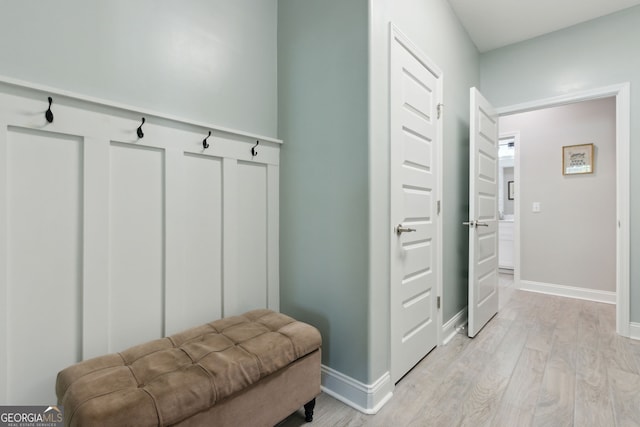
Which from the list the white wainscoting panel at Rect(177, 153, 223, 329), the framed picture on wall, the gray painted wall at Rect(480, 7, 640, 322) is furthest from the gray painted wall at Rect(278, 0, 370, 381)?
the framed picture on wall

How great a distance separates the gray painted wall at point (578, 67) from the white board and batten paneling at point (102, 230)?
2869 millimetres

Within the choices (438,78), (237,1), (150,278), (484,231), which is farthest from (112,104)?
(484,231)

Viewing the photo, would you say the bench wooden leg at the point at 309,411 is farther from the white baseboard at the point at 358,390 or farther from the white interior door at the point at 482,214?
the white interior door at the point at 482,214

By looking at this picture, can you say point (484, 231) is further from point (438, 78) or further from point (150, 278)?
point (150, 278)

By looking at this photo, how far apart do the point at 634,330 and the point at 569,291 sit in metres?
1.25

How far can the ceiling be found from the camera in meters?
2.42

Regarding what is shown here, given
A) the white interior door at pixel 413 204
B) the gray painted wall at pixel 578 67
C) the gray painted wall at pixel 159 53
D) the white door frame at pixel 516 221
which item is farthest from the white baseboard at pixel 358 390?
the white door frame at pixel 516 221

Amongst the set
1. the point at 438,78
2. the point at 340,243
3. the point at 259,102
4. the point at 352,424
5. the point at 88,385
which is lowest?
the point at 352,424

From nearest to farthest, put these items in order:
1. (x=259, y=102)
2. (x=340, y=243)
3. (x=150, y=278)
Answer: (x=150, y=278) → (x=340, y=243) → (x=259, y=102)

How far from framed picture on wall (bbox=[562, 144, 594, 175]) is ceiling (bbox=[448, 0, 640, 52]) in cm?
147

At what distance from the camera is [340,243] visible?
1.62 m

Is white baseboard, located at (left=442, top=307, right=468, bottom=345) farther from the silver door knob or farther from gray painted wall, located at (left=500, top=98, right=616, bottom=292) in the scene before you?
gray painted wall, located at (left=500, top=98, right=616, bottom=292)

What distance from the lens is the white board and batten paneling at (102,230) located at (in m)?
1.06

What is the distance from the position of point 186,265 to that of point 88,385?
0.65 meters
